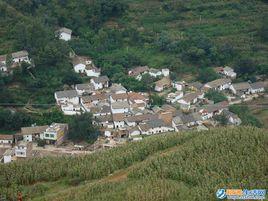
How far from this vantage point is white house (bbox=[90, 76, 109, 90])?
2958 cm

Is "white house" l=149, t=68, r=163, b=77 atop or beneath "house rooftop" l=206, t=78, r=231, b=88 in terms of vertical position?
atop

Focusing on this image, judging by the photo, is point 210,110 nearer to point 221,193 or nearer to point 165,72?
point 165,72

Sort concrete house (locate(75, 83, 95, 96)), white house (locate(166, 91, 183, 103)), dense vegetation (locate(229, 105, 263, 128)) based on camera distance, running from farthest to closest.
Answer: concrete house (locate(75, 83, 95, 96))
white house (locate(166, 91, 183, 103))
dense vegetation (locate(229, 105, 263, 128))

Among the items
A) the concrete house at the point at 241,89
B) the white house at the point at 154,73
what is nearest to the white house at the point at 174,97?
the white house at the point at 154,73

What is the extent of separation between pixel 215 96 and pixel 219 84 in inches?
48.8

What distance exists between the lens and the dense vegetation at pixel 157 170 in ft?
48.4

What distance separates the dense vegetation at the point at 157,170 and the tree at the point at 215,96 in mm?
9827

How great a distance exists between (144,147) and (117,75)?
39.3 feet

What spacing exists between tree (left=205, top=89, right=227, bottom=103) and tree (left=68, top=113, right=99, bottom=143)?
661 cm

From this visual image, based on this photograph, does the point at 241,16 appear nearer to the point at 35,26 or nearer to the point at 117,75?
the point at 117,75

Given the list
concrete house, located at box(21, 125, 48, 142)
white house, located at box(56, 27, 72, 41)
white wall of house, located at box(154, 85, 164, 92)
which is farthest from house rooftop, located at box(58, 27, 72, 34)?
concrete house, located at box(21, 125, 48, 142)

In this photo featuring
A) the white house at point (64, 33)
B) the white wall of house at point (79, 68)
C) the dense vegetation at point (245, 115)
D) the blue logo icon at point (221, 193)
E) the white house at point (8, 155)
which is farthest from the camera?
the white house at point (64, 33)

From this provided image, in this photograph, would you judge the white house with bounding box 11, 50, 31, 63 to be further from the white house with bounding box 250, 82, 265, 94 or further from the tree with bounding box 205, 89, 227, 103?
the white house with bounding box 250, 82, 265, 94

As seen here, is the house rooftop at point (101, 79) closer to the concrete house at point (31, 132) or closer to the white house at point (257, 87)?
the concrete house at point (31, 132)
